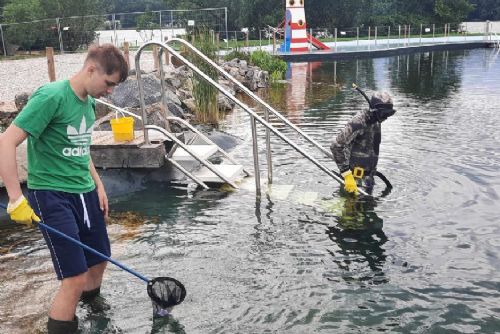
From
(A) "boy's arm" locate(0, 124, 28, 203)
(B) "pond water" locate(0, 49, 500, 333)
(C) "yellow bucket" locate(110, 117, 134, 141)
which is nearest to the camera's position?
(A) "boy's arm" locate(0, 124, 28, 203)

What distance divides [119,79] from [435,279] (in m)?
3.20

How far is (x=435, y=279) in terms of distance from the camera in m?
4.70

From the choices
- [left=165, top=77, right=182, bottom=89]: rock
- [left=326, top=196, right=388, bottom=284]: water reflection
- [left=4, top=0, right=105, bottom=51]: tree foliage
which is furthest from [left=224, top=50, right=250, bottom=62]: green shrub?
[left=326, top=196, right=388, bottom=284]: water reflection

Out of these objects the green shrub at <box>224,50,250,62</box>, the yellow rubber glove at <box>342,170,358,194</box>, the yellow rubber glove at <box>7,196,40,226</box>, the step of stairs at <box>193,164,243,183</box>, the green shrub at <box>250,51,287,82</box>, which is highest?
the green shrub at <box>224,50,250,62</box>

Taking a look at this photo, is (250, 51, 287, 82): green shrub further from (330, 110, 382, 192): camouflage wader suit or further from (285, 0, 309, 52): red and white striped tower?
(330, 110, 382, 192): camouflage wader suit

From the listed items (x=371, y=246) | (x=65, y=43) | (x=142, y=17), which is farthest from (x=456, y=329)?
(x=142, y=17)

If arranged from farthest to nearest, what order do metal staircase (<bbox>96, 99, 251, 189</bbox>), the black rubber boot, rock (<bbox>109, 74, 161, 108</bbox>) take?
rock (<bbox>109, 74, 161, 108</bbox>)
metal staircase (<bbox>96, 99, 251, 189</bbox>)
the black rubber boot

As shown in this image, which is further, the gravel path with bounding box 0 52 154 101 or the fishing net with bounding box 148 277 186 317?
the gravel path with bounding box 0 52 154 101

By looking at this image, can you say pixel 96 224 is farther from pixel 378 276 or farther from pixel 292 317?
pixel 378 276

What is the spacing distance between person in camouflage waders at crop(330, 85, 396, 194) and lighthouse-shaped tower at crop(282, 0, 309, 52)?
29.4 m

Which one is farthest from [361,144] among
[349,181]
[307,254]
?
[307,254]

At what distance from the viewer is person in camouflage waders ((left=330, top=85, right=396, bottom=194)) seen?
6203 mm

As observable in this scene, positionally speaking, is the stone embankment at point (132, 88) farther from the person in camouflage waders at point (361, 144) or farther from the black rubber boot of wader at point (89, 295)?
the person in camouflage waders at point (361, 144)

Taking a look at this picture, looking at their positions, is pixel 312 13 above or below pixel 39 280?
above
